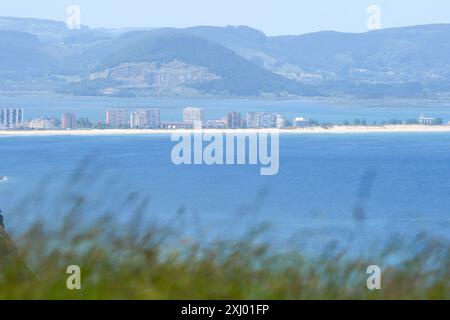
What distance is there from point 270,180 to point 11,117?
4352 centimetres

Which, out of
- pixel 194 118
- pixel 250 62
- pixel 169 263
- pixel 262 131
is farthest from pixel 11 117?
pixel 169 263

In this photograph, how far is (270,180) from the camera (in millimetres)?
63094

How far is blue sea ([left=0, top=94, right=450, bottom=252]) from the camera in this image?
3275 millimetres

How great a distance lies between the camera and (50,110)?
110 meters

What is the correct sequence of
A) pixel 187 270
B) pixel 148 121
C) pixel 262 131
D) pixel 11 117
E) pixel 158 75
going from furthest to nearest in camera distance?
pixel 158 75 < pixel 148 121 < pixel 11 117 < pixel 262 131 < pixel 187 270

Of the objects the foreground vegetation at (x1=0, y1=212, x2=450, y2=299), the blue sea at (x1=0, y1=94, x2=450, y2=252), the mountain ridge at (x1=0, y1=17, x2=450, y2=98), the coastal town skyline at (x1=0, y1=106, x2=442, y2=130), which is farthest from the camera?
the mountain ridge at (x1=0, y1=17, x2=450, y2=98)

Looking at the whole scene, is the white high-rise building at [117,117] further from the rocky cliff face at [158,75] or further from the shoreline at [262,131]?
the rocky cliff face at [158,75]

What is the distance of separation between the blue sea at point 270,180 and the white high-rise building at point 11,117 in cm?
558

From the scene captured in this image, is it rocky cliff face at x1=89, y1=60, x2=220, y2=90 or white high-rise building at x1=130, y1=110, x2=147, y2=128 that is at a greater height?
rocky cliff face at x1=89, y1=60, x2=220, y2=90

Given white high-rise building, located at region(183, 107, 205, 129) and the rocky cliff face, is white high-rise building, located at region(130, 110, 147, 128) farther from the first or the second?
the rocky cliff face

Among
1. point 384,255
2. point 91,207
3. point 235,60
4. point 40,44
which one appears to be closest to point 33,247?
point 91,207

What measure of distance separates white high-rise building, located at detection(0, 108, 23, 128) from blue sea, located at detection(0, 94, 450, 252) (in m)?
5.58

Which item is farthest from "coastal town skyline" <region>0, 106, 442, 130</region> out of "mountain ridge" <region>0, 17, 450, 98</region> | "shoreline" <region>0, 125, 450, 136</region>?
"mountain ridge" <region>0, 17, 450, 98</region>

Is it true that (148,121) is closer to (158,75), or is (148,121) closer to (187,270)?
(158,75)
